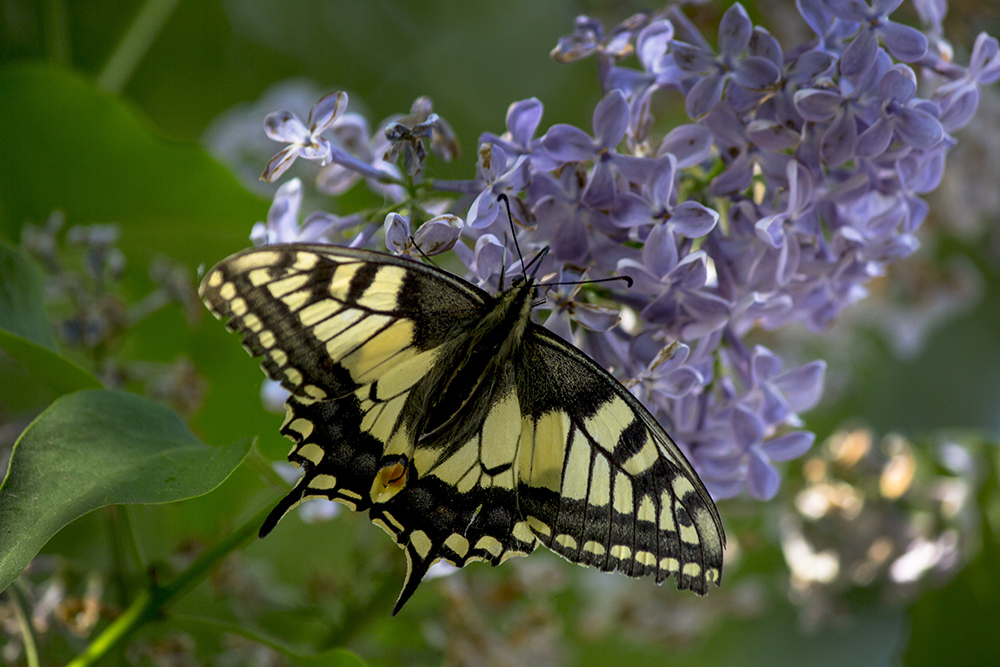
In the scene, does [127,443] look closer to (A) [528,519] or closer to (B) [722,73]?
(A) [528,519]

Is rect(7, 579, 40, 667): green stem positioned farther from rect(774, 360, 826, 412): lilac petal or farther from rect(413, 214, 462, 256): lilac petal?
rect(774, 360, 826, 412): lilac petal

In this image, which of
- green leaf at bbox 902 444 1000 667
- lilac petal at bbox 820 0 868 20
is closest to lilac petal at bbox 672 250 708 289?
lilac petal at bbox 820 0 868 20

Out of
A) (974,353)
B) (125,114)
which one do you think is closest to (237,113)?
(125,114)

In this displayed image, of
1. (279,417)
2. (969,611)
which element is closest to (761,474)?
(279,417)

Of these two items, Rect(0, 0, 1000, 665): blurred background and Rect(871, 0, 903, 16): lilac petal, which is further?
Rect(0, 0, 1000, 665): blurred background

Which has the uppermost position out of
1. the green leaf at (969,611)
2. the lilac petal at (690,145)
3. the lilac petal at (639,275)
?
the lilac petal at (690,145)

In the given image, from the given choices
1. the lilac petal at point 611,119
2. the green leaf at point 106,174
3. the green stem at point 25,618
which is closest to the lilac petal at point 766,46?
the lilac petal at point 611,119

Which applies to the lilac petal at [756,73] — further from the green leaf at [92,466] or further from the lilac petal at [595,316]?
the green leaf at [92,466]
